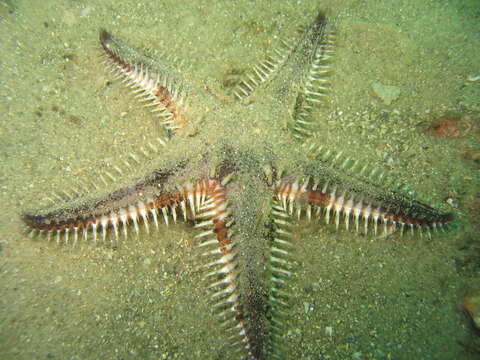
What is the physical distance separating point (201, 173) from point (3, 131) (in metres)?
2.83

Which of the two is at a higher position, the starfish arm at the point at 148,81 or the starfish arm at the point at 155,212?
the starfish arm at the point at 148,81

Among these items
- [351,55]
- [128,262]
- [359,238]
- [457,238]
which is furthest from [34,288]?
[351,55]

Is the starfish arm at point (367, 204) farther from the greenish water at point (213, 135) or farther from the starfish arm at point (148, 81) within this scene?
the starfish arm at point (148, 81)

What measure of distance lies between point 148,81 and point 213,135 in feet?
3.93

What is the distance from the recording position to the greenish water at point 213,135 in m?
3.00

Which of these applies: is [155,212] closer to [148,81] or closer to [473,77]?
[148,81]

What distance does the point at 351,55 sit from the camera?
4.21 m

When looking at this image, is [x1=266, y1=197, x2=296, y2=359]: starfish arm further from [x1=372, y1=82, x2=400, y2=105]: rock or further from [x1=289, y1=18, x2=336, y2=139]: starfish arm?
[x1=372, y1=82, x2=400, y2=105]: rock

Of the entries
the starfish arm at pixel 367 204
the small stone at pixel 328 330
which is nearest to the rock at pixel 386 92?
the starfish arm at pixel 367 204

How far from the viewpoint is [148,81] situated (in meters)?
3.58

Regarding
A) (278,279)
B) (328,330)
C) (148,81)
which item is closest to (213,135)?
(148,81)

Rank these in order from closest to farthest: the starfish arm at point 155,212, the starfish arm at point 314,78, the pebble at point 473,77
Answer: the starfish arm at point 155,212 < the starfish arm at point 314,78 < the pebble at point 473,77

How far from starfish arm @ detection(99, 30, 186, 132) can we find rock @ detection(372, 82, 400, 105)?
8.43 ft

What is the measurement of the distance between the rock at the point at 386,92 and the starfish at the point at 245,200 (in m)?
1.31
